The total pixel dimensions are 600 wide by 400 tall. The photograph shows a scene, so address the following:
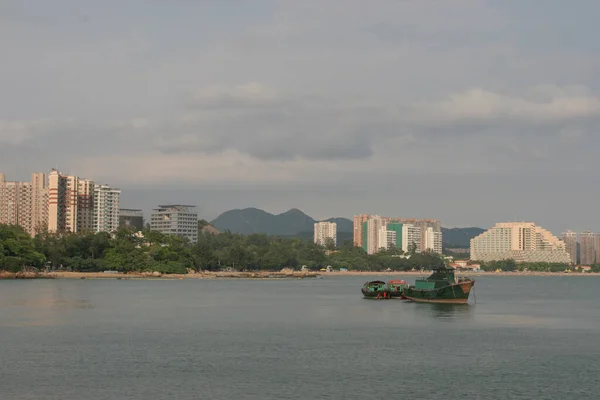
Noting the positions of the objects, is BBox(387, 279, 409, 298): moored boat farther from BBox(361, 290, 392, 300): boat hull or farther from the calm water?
the calm water

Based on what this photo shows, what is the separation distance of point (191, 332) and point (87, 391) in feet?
67.5

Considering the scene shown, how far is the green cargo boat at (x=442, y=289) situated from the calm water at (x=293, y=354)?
8.19 meters

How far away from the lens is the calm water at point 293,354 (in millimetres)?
31516

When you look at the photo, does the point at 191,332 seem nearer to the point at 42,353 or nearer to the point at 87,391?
the point at 42,353

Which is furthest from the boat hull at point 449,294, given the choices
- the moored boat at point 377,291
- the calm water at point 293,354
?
the moored boat at point 377,291

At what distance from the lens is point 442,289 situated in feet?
261

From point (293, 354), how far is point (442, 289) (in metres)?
41.2

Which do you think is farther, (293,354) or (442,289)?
(442,289)

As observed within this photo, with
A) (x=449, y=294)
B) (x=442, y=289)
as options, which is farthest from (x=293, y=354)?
Answer: (x=449, y=294)

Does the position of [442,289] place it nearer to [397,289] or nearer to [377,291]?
[397,289]

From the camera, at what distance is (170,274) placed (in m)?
162

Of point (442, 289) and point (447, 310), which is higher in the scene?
point (442, 289)

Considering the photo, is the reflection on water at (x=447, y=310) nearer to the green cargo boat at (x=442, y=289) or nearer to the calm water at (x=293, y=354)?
the calm water at (x=293, y=354)

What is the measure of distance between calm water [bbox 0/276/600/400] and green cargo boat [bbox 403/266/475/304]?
26.9ft
